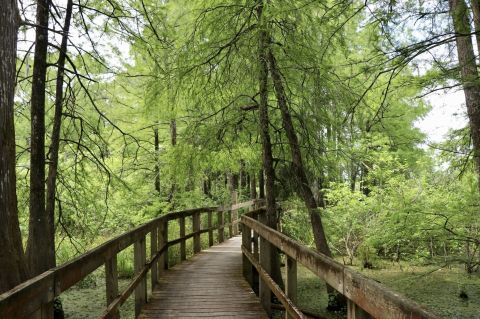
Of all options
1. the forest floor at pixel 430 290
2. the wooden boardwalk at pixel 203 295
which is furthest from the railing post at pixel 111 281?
the forest floor at pixel 430 290

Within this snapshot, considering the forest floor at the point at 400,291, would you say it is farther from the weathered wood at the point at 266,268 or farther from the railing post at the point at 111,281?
the railing post at the point at 111,281

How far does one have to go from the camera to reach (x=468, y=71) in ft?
21.4

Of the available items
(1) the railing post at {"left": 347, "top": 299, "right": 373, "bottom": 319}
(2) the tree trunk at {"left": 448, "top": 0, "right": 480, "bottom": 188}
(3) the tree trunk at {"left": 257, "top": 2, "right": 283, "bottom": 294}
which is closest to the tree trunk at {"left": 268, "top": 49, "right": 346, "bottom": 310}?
(3) the tree trunk at {"left": 257, "top": 2, "right": 283, "bottom": 294}

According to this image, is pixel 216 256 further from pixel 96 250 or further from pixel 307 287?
pixel 96 250

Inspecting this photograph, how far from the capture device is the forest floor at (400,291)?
928 cm

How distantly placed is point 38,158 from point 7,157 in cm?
474

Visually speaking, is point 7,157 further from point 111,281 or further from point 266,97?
point 266,97

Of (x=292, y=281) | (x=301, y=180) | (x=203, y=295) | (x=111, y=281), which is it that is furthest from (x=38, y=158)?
(x=292, y=281)

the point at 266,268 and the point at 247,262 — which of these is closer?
the point at 266,268

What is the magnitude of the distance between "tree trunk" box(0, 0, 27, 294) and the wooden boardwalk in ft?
7.17

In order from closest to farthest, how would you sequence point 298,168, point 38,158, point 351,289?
1. point 351,289
2. point 38,158
3. point 298,168

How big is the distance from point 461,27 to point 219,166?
6.79 m

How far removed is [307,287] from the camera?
1169cm

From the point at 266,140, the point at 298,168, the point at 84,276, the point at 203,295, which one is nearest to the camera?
the point at 84,276
